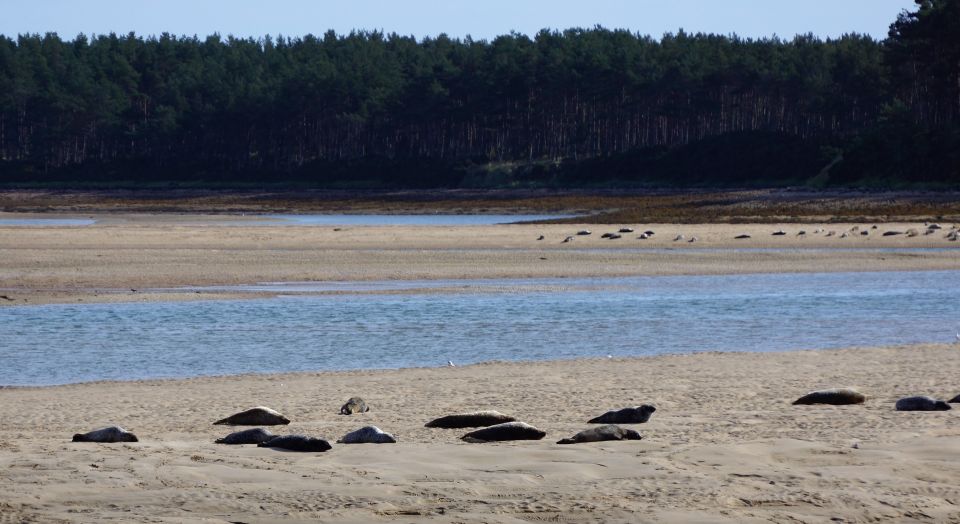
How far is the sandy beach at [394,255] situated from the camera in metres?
29.9

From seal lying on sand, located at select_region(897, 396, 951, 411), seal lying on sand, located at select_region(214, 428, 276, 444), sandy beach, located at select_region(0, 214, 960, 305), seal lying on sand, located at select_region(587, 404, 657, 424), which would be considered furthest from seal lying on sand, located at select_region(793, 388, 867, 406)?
sandy beach, located at select_region(0, 214, 960, 305)

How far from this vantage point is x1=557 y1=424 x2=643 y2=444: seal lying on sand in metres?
Result: 9.46

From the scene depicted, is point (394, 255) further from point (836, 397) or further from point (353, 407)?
point (836, 397)

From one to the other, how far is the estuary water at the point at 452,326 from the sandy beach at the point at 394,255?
9.18ft

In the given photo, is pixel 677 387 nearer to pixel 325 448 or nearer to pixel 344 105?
pixel 325 448

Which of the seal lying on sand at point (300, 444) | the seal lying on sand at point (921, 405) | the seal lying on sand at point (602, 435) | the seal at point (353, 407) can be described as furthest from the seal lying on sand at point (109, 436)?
the seal lying on sand at point (921, 405)

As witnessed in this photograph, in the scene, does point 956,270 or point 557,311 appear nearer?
point 557,311

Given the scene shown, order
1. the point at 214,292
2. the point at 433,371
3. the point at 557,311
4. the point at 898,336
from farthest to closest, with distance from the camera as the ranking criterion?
the point at 214,292 → the point at 557,311 → the point at 898,336 → the point at 433,371

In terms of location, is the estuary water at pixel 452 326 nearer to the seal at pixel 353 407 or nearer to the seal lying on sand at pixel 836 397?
the seal at pixel 353 407

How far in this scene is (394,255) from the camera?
37.2 m

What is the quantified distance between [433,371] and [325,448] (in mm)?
6920

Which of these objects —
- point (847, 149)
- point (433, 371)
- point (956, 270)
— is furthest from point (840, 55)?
point (433, 371)

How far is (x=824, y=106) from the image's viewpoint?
308 feet

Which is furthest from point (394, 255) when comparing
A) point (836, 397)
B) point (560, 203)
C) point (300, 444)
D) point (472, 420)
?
point (560, 203)
